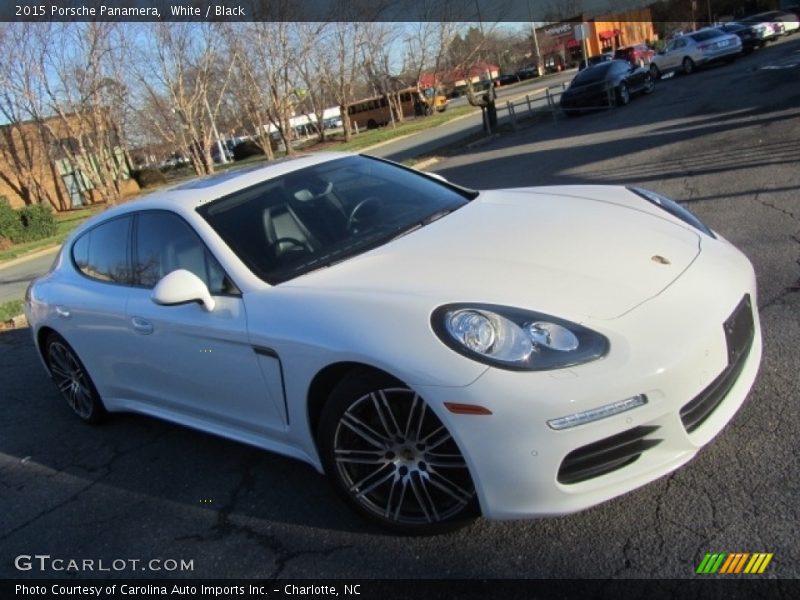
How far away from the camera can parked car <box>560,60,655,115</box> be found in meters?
21.3

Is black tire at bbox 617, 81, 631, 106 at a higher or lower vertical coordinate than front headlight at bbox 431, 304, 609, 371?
lower

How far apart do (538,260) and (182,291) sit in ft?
5.30

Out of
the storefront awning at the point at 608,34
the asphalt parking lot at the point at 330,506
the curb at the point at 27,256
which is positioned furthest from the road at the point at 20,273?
the storefront awning at the point at 608,34

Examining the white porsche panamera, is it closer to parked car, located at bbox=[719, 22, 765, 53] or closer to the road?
the road

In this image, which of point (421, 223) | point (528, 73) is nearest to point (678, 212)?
point (421, 223)

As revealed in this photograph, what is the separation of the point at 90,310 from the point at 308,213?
160 cm

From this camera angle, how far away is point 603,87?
69.6ft

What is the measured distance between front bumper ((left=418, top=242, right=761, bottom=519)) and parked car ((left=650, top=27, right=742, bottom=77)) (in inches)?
1127

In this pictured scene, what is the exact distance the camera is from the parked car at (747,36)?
30.3 meters

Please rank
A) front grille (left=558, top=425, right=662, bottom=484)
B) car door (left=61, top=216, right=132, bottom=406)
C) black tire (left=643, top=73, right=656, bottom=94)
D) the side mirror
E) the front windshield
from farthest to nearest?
1. black tire (left=643, top=73, right=656, bottom=94)
2. car door (left=61, top=216, right=132, bottom=406)
3. the front windshield
4. the side mirror
5. front grille (left=558, top=425, right=662, bottom=484)

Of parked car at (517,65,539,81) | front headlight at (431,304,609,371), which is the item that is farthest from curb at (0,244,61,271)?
parked car at (517,65,539,81)

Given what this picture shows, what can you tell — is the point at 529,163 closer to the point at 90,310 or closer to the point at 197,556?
the point at 90,310

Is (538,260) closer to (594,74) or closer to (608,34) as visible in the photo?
(594,74)

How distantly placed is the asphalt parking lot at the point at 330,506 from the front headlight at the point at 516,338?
775 mm
